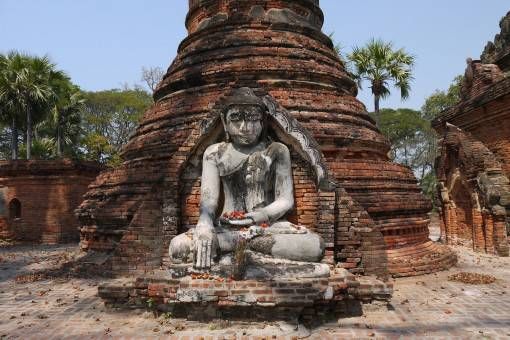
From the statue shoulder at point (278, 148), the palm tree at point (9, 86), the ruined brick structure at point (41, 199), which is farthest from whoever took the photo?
the palm tree at point (9, 86)

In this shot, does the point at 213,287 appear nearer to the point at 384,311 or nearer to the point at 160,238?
the point at 160,238

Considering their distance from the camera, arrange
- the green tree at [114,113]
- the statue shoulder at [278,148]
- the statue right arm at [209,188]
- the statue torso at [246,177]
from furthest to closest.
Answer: the green tree at [114,113] < the statue shoulder at [278,148] < the statue torso at [246,177] < the statue right arm at [209,188]

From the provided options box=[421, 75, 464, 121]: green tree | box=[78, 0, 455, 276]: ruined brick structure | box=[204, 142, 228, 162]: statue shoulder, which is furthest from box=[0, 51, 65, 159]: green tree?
box=[421, 75, 464, 121]: green tree

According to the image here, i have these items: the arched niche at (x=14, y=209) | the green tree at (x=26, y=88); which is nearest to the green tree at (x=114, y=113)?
the green tree at (x=26, y=88)

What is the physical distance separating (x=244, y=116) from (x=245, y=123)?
0.10m

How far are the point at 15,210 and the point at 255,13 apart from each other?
14.8 meters

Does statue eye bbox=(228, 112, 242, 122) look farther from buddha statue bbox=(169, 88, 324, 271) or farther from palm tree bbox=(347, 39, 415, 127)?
palm tree bbox=(347, 39, 415, 127)

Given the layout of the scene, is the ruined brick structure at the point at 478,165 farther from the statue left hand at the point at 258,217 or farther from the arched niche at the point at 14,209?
the arched niche at the point at 14,209

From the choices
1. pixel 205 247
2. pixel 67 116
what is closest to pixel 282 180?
pixel 205 247

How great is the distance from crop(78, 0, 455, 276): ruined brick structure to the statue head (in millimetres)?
1310

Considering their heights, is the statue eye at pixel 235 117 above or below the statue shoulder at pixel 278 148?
above

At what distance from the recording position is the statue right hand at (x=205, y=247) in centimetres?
526

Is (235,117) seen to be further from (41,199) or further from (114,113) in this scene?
(114,113)

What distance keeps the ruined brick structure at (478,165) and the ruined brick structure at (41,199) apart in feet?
47.3
